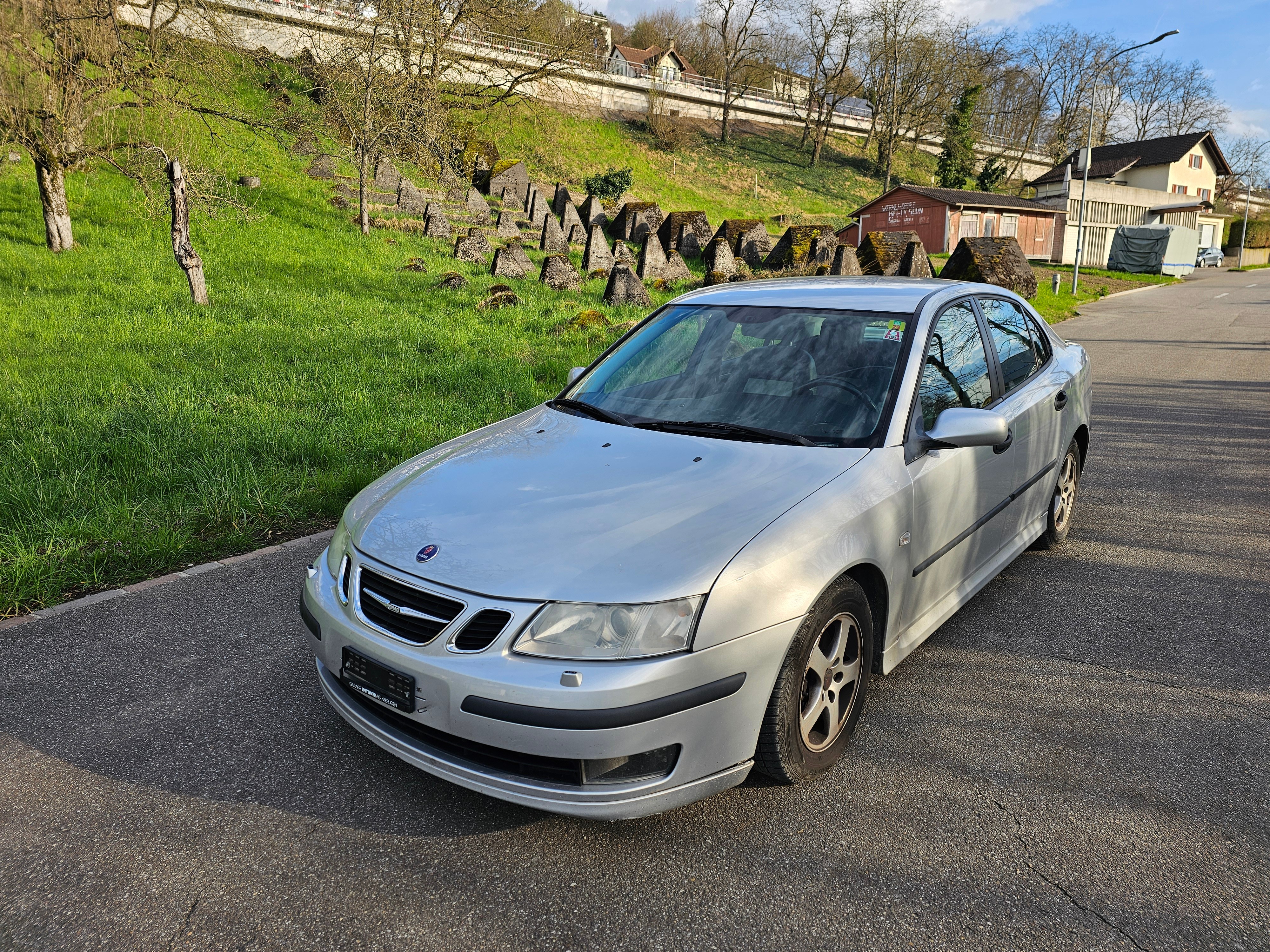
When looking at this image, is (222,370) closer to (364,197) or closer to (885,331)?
(885,331)

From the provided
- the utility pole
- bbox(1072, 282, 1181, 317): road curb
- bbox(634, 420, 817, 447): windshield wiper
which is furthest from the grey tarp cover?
bbox(634, 420, 817, 447): windshield wiper

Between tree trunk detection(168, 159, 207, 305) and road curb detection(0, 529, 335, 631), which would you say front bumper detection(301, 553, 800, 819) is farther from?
tree trunk detection(168, 159, 207, 305)

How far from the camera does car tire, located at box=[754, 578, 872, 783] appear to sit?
2.46 metres

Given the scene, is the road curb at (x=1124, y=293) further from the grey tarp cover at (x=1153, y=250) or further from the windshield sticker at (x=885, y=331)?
the windshield sticker at (x=885, y=331)

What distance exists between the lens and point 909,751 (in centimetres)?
290

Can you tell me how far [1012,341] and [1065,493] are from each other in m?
1.17

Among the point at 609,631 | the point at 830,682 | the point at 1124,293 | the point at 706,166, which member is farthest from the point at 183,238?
the point at 706,166

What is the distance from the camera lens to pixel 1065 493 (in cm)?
484

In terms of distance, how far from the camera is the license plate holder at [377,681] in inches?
93.2

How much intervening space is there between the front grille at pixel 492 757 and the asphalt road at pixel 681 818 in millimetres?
284

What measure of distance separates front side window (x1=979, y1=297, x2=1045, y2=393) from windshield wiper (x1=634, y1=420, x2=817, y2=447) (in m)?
1.45

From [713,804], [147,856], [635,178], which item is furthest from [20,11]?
[635,178]

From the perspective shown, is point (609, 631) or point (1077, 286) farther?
point (1077, 286)

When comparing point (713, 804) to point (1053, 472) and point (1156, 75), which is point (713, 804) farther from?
point (1156, 75)
